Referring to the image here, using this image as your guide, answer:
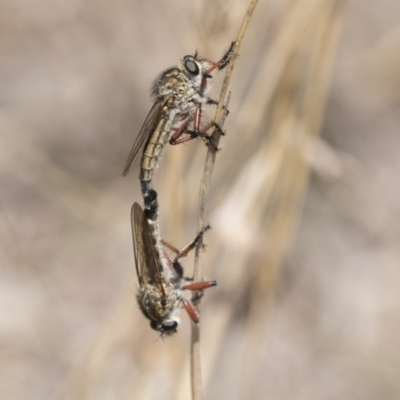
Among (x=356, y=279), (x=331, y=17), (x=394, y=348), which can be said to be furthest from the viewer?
(x=356, y=279)

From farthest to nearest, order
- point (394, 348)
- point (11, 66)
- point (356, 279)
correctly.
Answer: point (11, 66) < point (356, 279) < point (394, 348)

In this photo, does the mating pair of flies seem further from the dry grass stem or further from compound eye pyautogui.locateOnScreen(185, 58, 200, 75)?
the dry grass stem

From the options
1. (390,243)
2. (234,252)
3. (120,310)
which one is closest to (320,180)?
(390,243)

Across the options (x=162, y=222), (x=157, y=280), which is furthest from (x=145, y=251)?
(x=162, y=222)

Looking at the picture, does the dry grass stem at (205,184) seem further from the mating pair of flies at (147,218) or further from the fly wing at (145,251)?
the fly wing at (145,251)

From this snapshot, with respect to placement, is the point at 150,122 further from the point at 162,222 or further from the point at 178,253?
the point at 162,222

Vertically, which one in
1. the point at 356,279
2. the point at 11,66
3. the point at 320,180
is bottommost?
the point at 356,279

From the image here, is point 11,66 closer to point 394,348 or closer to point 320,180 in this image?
point 320,180
